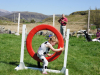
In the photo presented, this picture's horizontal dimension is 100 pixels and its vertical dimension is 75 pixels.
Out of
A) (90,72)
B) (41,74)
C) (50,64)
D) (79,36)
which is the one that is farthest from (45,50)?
(79,36)

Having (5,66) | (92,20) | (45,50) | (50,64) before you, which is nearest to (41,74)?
(45,50)

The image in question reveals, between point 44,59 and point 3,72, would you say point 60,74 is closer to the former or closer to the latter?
point 44,59

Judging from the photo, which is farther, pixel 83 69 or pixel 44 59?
pixel 83 69

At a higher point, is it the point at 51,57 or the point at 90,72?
the point at 51,57

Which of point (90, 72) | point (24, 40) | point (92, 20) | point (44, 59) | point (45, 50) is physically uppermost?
point (92, 20)

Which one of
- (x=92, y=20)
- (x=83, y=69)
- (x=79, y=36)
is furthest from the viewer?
(x=92, y=20)

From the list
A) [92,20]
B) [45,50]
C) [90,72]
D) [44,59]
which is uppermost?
[92,20]

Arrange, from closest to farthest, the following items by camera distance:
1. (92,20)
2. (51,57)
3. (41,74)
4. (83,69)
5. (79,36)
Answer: (41,74) → (51,57) → (83,69) → (79,36) → (92,20)

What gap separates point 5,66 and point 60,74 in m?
1.53

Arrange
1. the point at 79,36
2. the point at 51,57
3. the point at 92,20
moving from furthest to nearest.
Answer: the point at 92,20 → the point at 79,36 → the point at 51,57

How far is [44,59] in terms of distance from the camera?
3.33 meters

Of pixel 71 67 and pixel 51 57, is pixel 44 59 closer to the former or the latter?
pixel 51 57

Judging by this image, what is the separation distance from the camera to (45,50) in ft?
10.9

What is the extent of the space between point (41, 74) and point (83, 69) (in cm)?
131
